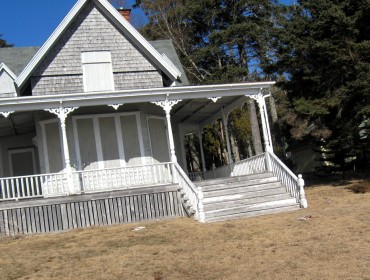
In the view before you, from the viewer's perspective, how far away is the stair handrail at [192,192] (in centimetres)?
1252

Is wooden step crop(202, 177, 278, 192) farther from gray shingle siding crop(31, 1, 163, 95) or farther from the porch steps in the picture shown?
gray shingle siding crop(31, 1, 163, 95)

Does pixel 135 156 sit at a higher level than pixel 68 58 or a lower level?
lower

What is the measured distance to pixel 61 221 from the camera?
13.4 m

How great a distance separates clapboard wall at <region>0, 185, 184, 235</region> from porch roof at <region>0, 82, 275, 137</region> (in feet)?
9.68

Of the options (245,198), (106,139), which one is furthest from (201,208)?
(106,139)

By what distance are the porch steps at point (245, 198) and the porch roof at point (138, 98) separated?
309 centimetres

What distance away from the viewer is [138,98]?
1495cm

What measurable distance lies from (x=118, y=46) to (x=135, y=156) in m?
4.22

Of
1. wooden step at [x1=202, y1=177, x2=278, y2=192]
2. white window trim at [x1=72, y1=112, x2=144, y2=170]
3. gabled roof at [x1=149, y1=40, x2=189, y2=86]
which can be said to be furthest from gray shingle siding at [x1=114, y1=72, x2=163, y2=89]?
wooden step at [x1=202, y1=177, x2=278, y2=192]

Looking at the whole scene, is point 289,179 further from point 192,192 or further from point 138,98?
point 138,98

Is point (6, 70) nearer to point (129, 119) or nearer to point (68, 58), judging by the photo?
point (68, 58)

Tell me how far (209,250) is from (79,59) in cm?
1027

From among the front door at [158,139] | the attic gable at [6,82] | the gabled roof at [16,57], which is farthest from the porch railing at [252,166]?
the gabled roof at [16,57]

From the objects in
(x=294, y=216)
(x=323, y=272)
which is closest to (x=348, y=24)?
(x=294, y=216)
